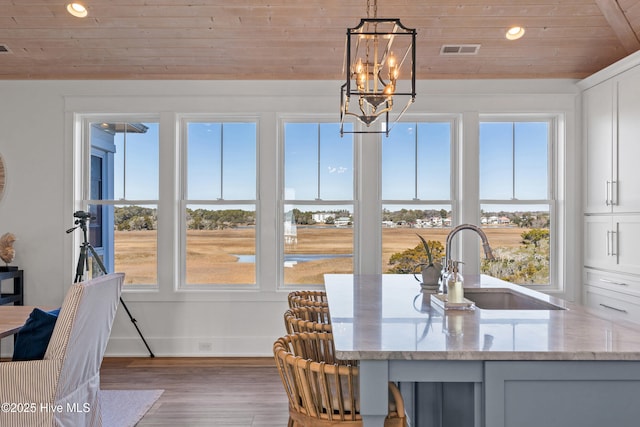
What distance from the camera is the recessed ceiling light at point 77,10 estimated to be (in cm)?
361

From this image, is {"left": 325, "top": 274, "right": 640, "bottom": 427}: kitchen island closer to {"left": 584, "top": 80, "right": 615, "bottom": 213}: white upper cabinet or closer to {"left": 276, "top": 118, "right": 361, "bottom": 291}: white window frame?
{"left": 584, "top": 80, "right": 615, "bottom": 213}: white upper cabinet

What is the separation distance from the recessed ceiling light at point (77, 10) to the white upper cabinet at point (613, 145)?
4.26 metres

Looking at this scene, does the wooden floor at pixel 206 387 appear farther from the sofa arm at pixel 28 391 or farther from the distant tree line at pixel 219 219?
the distant tree line at pixel 219 219

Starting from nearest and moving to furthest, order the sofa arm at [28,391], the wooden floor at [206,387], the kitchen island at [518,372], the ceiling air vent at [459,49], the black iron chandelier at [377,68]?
the kitchen island at [518,372], the sofa arm at [28,391], the black iron chandelier at [377,68], the wooden floor at [206,387], the ceiling air vent at [459,49]

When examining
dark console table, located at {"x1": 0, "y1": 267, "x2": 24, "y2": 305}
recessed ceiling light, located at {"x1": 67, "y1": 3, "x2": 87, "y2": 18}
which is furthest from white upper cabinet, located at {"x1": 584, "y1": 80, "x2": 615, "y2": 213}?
dark console table, located at {"x1": 0, "y1": 267, "x2": 24, "y2": 305}

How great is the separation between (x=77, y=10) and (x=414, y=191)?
3246 mm

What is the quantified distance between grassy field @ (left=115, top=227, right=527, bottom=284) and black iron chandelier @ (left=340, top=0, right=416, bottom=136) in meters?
1.10

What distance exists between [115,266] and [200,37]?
234 cm

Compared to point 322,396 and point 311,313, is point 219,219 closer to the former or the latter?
point 311,313

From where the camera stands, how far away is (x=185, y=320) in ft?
14.7

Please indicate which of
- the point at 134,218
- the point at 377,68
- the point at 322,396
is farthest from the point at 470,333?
the point at 134,218

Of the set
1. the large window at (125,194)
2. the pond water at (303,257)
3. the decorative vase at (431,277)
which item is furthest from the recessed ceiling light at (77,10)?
the decorative vase at (431,277)

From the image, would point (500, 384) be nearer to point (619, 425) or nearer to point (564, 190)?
point (619, 425)

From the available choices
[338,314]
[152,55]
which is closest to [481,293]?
[338,314]
